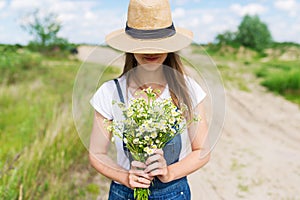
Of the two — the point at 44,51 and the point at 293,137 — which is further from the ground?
the point at 293,137

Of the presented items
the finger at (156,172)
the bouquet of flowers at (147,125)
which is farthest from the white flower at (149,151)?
the finger at (156,172)

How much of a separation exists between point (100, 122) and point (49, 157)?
7.38ft

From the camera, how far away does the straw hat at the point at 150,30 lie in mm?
1574

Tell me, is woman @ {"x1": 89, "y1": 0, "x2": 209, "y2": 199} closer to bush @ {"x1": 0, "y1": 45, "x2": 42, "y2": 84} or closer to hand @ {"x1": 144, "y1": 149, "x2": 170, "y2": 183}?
hand @ {"x1": 144, "y1": 149, "x2": 170, "y2": 183}

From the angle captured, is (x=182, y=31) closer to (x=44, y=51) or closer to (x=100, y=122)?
(x=100, y=122)

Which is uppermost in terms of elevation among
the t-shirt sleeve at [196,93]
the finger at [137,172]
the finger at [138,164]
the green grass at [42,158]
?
the t-shirt sleeve at [196,93]

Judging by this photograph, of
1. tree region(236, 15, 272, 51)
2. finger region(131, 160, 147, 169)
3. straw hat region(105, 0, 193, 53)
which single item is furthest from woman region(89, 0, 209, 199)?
tree region(236, 15, 272, 51)

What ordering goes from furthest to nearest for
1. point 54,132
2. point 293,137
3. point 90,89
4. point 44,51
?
point 44,51, point 293,137, point 54,132, point 90,89

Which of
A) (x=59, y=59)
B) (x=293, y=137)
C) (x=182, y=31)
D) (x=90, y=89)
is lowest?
(x=59, y=59)

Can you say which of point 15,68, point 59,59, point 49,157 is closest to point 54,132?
point 49,157

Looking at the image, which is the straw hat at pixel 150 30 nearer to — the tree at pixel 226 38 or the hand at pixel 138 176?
the hand at pixel 138 176

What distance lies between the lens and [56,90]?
8406mm

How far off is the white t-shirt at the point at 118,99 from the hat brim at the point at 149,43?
147 mm

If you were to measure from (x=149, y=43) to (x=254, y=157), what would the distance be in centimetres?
423
